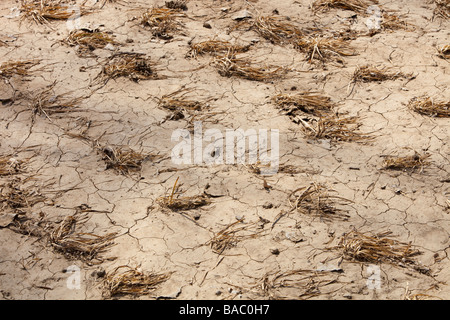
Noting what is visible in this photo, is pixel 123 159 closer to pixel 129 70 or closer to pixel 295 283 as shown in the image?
pixel 129 70

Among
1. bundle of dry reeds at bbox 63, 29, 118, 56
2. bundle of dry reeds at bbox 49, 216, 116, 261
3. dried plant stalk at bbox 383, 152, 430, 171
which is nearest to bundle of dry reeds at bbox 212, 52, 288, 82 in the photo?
bundle of dry reeds at bbox 63, 29, 118, 56

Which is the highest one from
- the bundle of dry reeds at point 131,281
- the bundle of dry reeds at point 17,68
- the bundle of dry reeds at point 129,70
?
the bundle of dry reeds at point 129,70

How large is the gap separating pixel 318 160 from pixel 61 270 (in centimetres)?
211

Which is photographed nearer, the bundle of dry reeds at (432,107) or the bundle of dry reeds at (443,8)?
the bundle of dry reeds at (432,107)

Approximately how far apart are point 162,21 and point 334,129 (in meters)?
2.38

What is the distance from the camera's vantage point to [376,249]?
3736 millimetres

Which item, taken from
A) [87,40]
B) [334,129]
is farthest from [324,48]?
[87,40]

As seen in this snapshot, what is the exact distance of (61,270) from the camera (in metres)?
3.68

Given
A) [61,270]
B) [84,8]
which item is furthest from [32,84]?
[61,270]

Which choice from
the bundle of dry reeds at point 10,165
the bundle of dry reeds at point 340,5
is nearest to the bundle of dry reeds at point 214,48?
the bundle of dry reeds at point 340,5

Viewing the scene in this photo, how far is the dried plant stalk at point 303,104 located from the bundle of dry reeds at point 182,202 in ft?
4.21

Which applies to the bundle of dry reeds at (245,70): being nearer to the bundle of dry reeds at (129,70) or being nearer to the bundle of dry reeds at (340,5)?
the bundle of dry reeds at (129,70)

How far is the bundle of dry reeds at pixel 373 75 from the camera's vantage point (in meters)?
5.36

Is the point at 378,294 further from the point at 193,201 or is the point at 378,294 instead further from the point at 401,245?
the point at 193,201
